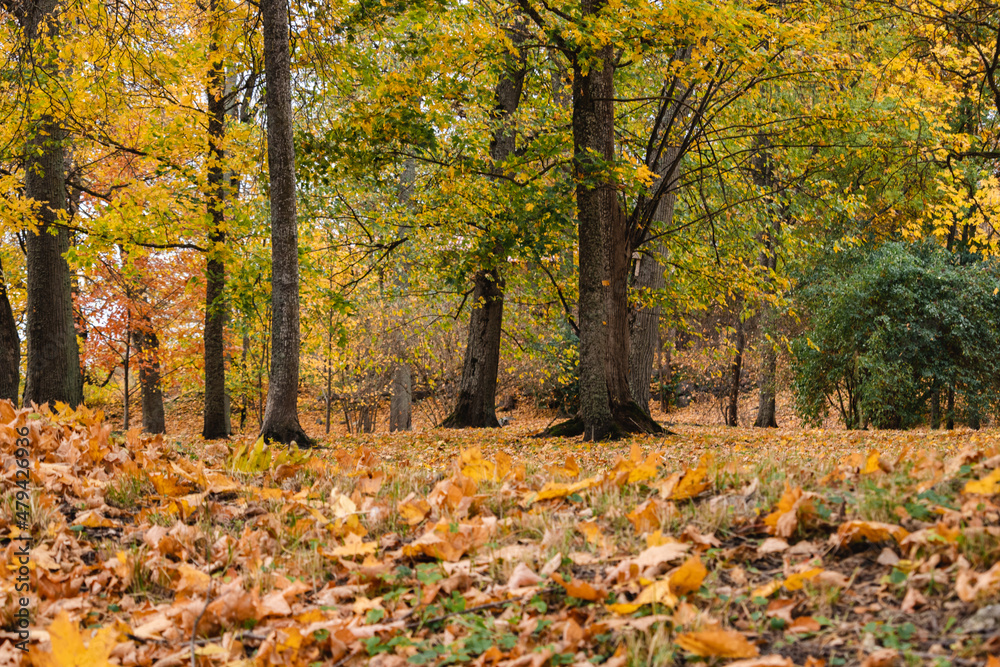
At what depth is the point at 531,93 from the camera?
12.1 m

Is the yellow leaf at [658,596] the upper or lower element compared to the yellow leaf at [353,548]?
upper

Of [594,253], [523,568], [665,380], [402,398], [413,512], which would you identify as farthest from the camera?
[665,380]

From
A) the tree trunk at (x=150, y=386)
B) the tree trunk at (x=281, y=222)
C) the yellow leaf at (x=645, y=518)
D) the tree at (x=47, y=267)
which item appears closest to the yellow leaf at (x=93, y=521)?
the yellow leaf at (x=645, y=518)

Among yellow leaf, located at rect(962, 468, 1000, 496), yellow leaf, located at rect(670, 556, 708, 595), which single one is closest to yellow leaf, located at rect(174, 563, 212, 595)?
yellow leaf, located at rect(670, 556, 708, 595)

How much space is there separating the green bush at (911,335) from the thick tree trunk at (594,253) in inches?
288

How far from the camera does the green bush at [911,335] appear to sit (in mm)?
13086

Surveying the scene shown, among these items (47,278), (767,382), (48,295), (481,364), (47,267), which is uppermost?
(47,267)

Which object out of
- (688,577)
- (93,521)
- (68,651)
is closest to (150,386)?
(93,521)

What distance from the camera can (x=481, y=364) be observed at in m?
11.9

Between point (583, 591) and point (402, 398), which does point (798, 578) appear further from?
point (402, 398)

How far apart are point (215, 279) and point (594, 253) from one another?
5.87 metres

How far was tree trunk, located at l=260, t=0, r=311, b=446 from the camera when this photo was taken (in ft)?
22.9

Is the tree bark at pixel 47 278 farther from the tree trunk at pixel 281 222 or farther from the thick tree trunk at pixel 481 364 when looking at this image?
the thick tree trunk at pixel 481 364

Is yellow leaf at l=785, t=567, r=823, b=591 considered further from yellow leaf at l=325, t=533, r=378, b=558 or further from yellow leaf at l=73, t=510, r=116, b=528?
yellow leaf at l=73, t=510, r=116, b=528
